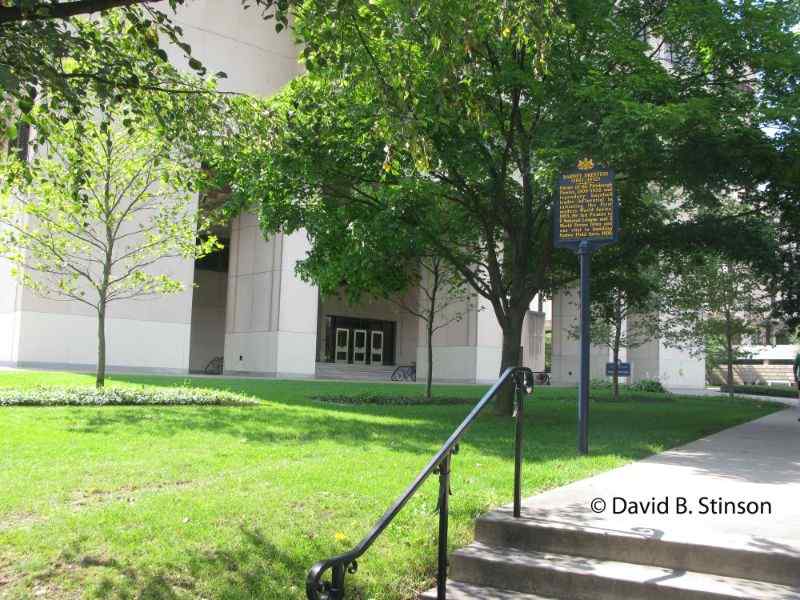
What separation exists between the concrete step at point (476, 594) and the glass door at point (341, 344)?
43.2 meters

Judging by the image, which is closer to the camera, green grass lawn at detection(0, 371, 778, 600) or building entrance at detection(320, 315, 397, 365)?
green grass lawn at detection(0, 371, 778, 600)

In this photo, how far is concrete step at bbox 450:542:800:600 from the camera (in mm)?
4166

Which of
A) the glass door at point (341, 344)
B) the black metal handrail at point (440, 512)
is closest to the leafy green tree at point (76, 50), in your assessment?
the black metal handrail at point (440, 512)

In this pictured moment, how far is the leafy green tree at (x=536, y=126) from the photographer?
10.6 m

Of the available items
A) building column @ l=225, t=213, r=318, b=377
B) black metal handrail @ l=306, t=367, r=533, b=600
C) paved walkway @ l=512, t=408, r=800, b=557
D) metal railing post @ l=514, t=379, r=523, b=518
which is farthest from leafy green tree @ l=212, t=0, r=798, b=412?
building column @ l=225, t=213, r=318, b=377

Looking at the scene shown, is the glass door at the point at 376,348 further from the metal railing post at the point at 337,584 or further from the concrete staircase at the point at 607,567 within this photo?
the metal railing post at the point at 337,584

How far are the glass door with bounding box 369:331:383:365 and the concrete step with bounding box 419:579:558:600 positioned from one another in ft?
145

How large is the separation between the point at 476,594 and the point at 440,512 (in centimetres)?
70

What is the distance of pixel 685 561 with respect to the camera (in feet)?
15.1

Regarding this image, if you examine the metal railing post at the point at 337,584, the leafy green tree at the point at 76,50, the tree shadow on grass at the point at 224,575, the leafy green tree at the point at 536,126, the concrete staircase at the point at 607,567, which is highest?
the leafy green tree at the point at 536,126

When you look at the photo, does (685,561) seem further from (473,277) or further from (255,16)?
(255,16)

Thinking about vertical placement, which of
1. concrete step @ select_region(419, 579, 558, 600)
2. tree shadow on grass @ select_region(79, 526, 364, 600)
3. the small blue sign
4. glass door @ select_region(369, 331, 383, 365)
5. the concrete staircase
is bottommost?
concrete step @ select_region(419, 579, 558, 600)

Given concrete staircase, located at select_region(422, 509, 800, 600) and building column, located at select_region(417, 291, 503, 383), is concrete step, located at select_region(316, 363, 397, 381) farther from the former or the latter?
concrete staircase, located at select_region(422, 509, 800, 600)

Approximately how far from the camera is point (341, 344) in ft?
157
